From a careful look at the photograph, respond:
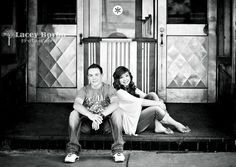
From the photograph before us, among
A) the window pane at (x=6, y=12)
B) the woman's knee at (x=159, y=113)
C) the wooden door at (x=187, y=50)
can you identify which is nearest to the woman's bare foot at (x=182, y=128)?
the woman's knee at (x=159, y=113)

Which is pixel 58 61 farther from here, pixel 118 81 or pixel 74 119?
pixel 74 119

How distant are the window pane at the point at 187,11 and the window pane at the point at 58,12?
176cm

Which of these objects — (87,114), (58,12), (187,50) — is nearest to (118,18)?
(58,12)

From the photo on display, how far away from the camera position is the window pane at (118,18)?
30.6ft

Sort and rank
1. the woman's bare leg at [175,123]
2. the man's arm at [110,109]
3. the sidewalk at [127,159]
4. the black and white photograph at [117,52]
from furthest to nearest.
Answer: the black and white photograph at [117,52] → the woman's bare leg at [175,123] → the man's arm at [110,109] → the sidewalk at [127,159]

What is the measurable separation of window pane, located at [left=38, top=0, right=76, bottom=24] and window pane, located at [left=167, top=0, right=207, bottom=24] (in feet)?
5.77

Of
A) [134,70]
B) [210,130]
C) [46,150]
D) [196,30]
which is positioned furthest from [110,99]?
[196,30]

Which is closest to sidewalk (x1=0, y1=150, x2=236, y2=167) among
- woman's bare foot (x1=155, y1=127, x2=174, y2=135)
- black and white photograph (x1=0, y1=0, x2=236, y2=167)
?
woman's bare foot (x1=155, y1=127, x2=174, y2=135)

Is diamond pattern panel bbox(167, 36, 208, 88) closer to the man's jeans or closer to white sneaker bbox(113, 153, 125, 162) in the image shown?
the man's jeans

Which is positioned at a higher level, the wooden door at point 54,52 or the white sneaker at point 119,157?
the wooden door at point 54,52

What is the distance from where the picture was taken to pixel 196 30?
9.35 meters

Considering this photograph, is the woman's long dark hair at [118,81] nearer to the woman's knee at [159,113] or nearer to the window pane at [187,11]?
the woman's knee at [159,113]

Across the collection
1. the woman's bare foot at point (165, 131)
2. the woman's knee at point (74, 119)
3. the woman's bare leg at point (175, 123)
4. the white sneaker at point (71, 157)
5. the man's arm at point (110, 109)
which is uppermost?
the man's arm at point (110, 109)

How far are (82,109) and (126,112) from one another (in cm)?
75
